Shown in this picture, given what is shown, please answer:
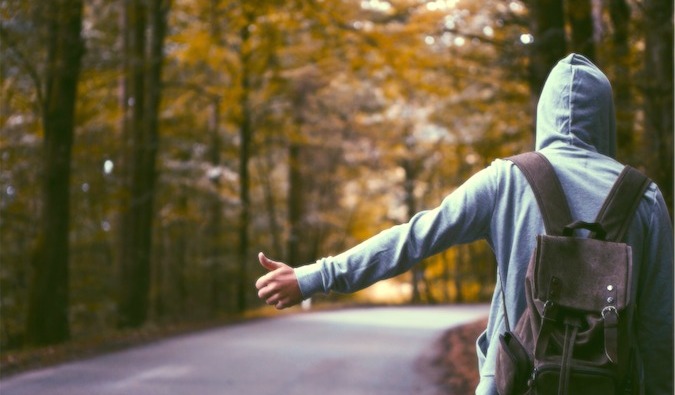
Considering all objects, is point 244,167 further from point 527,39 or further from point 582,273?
point 582,273

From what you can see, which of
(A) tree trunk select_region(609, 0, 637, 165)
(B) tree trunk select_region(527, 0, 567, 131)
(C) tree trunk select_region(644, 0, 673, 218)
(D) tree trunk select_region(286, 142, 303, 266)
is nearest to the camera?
(C) tree trunk select_region(644, 0, 673, 218)

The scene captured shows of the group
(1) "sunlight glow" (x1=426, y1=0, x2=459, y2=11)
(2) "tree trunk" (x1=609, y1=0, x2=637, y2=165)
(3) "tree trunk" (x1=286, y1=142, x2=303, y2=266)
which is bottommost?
(3) "tree trunk" (x1=286, y1=142, x2=303, y2=266)

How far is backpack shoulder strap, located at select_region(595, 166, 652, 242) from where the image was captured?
9.29ft

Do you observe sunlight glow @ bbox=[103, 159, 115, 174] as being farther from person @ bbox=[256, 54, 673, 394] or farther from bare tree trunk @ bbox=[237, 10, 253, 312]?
person @ bbox=[256, 54, 673, 394]

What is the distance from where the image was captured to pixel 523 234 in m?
2.96

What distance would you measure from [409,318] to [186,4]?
27.7 ft

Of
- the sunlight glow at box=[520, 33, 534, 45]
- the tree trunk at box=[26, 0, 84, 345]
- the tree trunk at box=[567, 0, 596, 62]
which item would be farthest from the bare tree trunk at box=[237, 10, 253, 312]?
the sunlight glow at box=[520, 33, 534, 45]

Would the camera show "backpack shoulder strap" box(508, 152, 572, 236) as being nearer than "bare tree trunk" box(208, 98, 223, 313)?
Yes

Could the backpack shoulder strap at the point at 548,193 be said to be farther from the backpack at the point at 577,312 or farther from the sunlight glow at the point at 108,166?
the sunlight glow at the point at 108,166

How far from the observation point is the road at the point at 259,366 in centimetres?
916

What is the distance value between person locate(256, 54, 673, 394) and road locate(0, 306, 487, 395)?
611cm

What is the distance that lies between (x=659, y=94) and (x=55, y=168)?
7.96 m

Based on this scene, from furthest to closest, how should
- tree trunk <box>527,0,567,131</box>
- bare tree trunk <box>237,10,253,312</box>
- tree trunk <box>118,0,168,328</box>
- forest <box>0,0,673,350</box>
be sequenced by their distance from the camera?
bare tree trunk <box>237,10,253,312</box>, tree trunk <box>118,0,168,328</box>, forest <box>0,0,673,350</box>, tree trunk <box>527,0,567,131</box>

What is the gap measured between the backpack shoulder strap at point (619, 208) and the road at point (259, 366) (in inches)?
254
